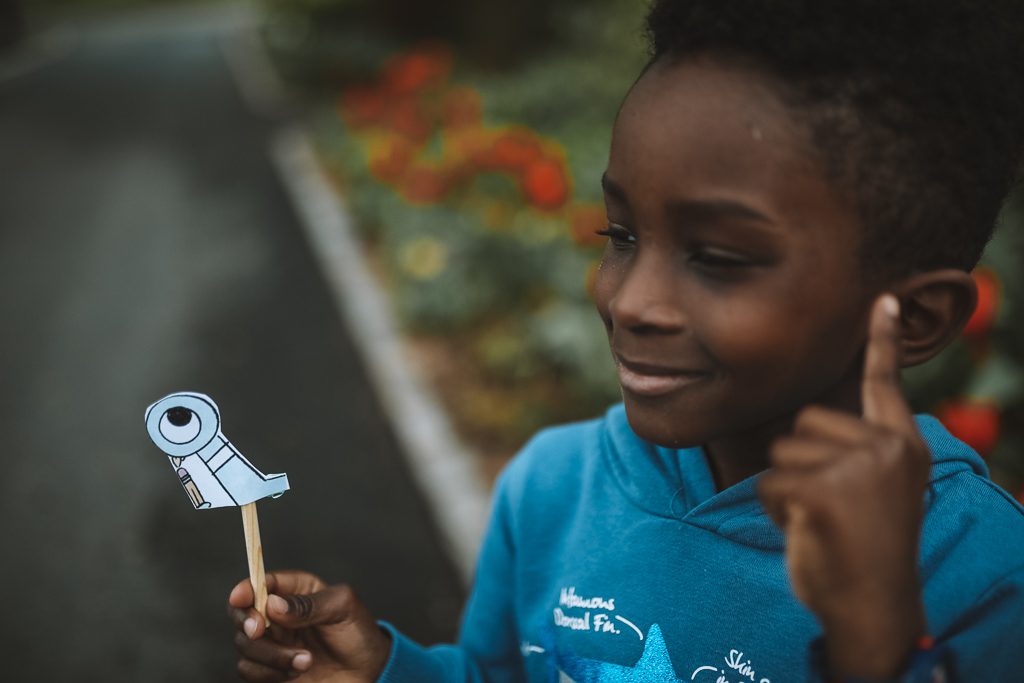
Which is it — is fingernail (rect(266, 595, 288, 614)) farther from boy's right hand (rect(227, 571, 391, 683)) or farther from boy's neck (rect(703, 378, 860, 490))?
boy's neck (rect(703, 378, 860, 490))

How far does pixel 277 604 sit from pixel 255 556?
84 millimetres

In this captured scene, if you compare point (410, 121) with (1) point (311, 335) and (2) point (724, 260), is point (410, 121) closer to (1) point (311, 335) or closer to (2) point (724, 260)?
(1) point (311, 335)

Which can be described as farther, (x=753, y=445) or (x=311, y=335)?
(x=311, y=335)

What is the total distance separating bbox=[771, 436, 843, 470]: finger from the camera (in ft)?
2.73

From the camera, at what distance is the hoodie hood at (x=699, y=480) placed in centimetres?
116

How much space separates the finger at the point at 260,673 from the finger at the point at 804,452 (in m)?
0.84

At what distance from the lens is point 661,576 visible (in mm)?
1243

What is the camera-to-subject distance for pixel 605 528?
4.40 ft

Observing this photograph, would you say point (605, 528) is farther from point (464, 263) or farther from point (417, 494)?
point (464, 263)

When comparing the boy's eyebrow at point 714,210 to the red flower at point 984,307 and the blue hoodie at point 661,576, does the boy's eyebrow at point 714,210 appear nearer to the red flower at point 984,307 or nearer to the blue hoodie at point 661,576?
the blue hoodie at point 661,576

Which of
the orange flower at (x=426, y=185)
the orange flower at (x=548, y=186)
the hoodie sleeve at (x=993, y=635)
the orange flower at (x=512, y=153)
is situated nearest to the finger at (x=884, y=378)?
the hoodie sleeve at (x=993, y=635)

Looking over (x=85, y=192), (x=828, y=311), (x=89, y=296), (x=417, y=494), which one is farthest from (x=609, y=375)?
(x=85, y=192)

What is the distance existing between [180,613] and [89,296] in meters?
4.10

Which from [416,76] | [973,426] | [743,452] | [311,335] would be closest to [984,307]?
[973,426]
